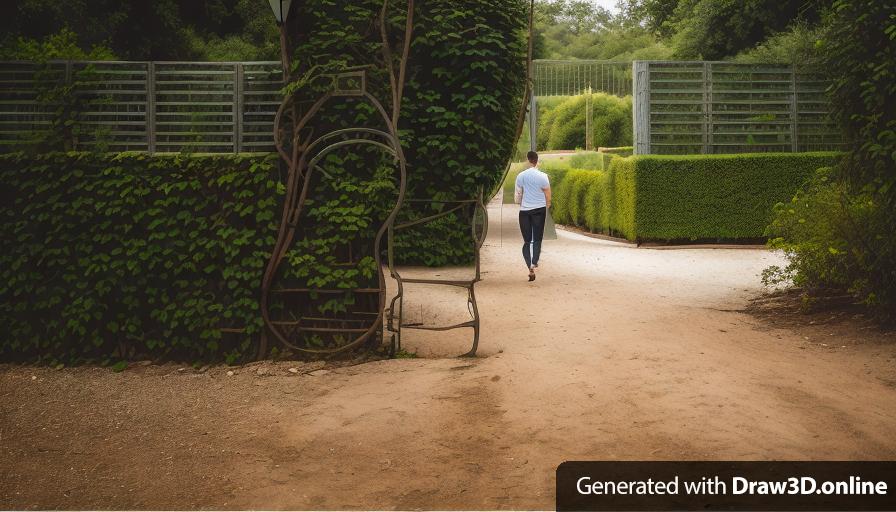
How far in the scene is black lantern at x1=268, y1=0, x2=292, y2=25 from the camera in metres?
7.91

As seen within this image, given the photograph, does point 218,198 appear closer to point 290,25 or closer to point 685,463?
point 290,25

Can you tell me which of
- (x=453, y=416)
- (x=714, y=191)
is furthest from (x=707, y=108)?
(x=453, y=416)

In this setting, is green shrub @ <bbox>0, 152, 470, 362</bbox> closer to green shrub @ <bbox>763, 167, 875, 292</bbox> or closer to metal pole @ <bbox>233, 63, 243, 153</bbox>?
green shrub @ <bbox>763, 167, 875, 292</bbox>

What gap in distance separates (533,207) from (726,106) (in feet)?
29.0

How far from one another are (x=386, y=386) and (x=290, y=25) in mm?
3424

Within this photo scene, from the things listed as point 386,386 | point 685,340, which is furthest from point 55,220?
point 685,340

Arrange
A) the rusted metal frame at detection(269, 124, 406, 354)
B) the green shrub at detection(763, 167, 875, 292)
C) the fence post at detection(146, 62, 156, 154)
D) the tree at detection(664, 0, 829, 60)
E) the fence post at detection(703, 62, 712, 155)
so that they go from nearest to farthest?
the rusted metal frame at detection(269, 124, 406, 354) < the green shrub at detection(763, 167, 875, 292) < the fence post at detection(146, 62, 156, 154) < the fence post at detection(703, 62, 712, 155) < the tree at detection(664, 0, 829, 60)

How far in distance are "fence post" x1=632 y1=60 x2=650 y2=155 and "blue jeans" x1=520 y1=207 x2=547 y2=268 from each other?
25.3ft

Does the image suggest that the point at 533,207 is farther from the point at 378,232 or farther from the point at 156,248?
the point at 156,248

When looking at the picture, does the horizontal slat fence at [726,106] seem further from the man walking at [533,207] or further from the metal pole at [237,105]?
the metal pole at [237,105]

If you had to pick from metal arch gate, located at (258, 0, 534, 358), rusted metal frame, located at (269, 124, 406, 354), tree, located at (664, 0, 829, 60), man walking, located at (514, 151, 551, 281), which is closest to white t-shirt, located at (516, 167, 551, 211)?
man walking, located at (514, 151, 551, 281)

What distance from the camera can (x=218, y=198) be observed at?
27.1ft

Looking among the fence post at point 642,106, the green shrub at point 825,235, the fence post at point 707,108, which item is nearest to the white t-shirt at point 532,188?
the green shrub at point 825,235

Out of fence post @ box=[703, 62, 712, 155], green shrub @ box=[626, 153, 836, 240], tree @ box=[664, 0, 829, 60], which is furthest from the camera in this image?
tree @ box=[664, 0, 829, 60]
